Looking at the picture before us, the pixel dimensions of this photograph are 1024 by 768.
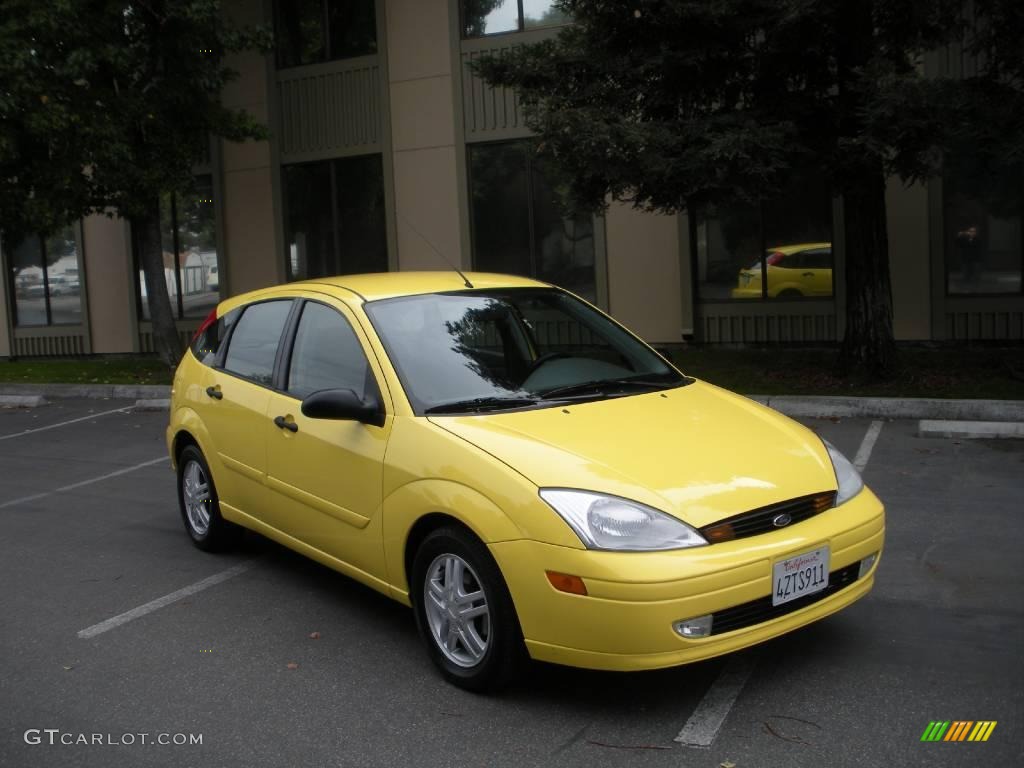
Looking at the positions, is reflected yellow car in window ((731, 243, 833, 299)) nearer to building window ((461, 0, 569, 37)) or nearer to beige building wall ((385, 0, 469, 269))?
beige building wall ((385, 0, 469, 269))

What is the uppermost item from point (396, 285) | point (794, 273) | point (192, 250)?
point (192, 250)

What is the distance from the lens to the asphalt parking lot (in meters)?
3.82

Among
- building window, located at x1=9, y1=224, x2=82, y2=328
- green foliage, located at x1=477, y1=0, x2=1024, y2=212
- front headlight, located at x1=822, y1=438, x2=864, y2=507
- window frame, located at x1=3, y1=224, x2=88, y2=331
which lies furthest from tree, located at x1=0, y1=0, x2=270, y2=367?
front headlight, located at x1=822, y1=438, x2=864, y2=507

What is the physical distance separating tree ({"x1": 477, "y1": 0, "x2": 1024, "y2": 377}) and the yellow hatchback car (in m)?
5.20

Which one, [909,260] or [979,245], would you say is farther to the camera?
[909,260]

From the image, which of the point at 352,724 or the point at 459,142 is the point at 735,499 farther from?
the point at 459,142

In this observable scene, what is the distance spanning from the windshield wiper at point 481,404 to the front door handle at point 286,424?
0.97m

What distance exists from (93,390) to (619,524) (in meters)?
13.1

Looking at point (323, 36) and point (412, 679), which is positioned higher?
point (323, 36)

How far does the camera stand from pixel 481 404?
473 cm

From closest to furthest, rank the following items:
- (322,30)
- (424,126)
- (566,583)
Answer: (566,583) → (424,126) → (322,30)
